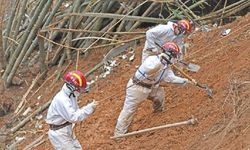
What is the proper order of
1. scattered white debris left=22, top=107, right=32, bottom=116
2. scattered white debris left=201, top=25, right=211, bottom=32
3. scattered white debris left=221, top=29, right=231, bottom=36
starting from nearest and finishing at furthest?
scattered white debris left=221, top=29, right=231, bottom=36 < scattered white debris left=201, top=25, right=211, bottom=32 < scattered white debris left=22, top=107, right=32, bottom=116

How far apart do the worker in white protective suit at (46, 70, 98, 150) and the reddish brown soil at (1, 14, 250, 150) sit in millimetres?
1248

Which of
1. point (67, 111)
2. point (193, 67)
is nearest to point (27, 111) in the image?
point (193, 67)

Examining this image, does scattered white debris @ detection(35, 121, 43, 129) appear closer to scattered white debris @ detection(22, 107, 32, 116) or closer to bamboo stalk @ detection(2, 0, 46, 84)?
scattered white debris @ detection(22, 107, 32, 116)

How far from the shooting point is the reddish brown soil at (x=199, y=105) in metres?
7.52

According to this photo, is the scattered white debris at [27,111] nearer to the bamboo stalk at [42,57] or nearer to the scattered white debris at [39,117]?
the scattered white debris at [39,117]

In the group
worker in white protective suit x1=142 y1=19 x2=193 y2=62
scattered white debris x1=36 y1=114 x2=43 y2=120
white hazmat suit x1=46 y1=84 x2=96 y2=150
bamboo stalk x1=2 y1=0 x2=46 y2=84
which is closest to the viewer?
white hazmat suit x1=46 y1=84 x2=96 y2=150

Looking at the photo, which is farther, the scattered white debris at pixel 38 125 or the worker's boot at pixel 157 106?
the scattered white debris at pixel 38 125

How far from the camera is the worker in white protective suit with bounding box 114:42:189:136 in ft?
26.6

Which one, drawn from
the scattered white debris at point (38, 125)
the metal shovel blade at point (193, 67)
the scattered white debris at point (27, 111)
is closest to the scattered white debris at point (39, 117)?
the scattered white debris at point (38, 125)

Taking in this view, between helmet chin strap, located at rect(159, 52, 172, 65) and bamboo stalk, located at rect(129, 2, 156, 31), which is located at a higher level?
helmet chin strap, located at rect(159, 52, 172, 65)

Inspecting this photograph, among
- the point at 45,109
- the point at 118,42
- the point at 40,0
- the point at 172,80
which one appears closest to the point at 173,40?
the point at 172,80

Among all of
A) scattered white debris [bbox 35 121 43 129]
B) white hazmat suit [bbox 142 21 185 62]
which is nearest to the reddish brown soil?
scattered white debris [bbox 35 121 43 129]

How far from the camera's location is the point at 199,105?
8695 millimetres

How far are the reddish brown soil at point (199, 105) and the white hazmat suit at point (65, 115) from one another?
48.3 inches
